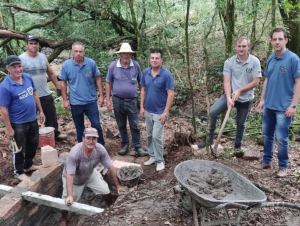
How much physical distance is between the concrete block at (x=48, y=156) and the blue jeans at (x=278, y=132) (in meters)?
3.58

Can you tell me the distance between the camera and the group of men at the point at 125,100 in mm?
3844

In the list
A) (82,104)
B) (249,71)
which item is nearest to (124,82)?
(82,104)

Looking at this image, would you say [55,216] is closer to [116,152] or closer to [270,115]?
[116,152]

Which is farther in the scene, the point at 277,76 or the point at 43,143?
the point at 43,143

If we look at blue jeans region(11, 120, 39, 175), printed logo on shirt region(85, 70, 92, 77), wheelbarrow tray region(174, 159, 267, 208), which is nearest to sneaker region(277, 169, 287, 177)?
wheelbarrow tray region(174, 159, 267, 208)

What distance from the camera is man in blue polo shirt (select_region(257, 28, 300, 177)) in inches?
145

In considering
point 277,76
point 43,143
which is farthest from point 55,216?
point 277,76

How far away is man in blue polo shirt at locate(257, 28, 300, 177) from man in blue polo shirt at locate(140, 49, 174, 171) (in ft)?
4.94

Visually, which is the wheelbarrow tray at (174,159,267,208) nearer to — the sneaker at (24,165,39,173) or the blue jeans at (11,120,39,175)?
the blue jeans at (11,120,39,175)

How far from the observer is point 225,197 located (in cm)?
313

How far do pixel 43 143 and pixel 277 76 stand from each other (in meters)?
4.26

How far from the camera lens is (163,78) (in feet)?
14.7

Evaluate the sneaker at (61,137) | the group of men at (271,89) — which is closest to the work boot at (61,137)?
the sneaker at (61,137)

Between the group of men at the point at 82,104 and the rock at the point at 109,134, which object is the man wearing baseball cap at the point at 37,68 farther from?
the rock at the point at 109,134
